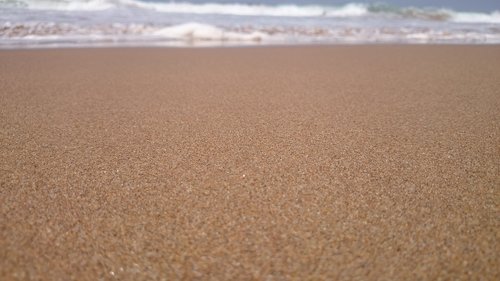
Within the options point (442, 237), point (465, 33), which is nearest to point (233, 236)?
point (442, 237)

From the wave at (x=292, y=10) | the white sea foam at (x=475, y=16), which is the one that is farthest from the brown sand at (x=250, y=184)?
the white sea foam at (x=475, y=16)

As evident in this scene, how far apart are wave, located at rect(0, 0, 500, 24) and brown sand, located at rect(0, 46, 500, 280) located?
850 cm

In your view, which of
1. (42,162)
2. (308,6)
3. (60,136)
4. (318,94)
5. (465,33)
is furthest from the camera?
(308,6)

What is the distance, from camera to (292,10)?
12930 mm

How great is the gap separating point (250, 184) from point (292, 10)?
1271 cm

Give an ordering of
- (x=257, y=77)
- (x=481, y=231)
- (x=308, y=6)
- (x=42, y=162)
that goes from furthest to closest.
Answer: (x=308, y=6) < (x=257, y=77) < (x=42, y=162) < (x=481, y=231)

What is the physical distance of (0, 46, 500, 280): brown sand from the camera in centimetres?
79

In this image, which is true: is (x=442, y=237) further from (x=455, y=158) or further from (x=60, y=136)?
(x=60, y=136)

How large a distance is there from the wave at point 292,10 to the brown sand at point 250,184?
8496 millimetres

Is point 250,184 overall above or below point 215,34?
below

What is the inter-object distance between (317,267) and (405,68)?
296 centimetres

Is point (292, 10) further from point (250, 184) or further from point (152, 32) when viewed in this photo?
point (250, 184)

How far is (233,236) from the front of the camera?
2.86ft

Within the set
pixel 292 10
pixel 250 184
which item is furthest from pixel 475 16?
pixel 250 184
